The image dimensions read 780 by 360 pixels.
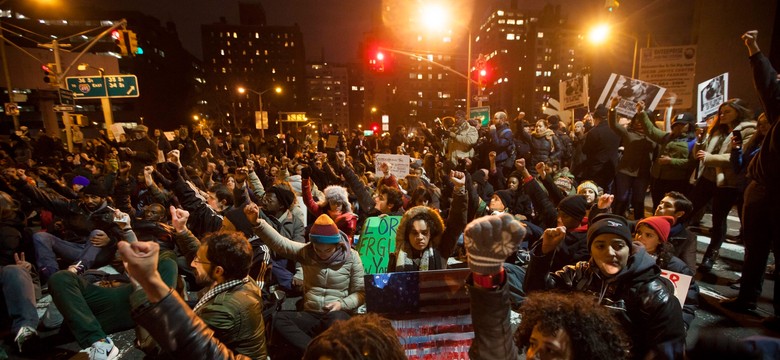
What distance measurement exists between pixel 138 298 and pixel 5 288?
4261 mm

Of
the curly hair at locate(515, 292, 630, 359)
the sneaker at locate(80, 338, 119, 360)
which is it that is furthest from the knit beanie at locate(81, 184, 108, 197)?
the curly hair at locate(515, 292, 630, 359)

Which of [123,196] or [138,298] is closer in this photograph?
[138,298]

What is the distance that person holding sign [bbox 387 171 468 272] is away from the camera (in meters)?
3.73

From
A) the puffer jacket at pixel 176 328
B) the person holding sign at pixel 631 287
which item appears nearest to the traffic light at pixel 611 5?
the person holding sign at pixel 631 287

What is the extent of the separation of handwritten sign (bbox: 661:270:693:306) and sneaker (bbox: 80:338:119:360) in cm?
542

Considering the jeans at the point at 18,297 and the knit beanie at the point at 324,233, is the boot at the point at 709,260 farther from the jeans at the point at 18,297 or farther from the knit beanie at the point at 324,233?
the jeans at the point at 18,297

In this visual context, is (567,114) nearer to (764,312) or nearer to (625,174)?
(625,174)

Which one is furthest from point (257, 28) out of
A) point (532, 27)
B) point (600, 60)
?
point (600, 60)

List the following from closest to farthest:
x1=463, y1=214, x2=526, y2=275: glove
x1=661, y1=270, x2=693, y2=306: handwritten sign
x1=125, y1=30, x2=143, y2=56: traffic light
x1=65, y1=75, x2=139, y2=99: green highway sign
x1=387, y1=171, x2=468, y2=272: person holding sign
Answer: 1. x1=463, y1=214, x2=526, y2=275: glove
2. x1=661, y1=270, x2=693, y2=306: handwritten sign
3. x1=387, y1=171, x2=468, y2=272: person holding sign
4. x1=125, y1=30, x2=143, y2=56: traffic light
5. x1=65, y1=75, x2=139, y2=99: green highway sign

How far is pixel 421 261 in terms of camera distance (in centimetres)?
379

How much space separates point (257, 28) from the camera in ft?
414

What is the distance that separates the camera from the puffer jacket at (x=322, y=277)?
12.1 feet

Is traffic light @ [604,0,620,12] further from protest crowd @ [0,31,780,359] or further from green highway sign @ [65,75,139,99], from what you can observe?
green highway sign @ [65,75,139,99]

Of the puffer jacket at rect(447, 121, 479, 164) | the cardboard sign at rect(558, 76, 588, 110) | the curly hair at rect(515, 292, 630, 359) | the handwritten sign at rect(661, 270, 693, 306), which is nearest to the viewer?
the curly hair at rect(515, 292, 630, 359)
